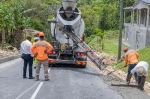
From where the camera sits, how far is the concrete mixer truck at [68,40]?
1794cm

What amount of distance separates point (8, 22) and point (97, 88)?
18533 millimetres

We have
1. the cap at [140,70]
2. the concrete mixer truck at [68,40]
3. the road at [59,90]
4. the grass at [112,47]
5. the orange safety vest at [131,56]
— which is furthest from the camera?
the grass at [112,47]

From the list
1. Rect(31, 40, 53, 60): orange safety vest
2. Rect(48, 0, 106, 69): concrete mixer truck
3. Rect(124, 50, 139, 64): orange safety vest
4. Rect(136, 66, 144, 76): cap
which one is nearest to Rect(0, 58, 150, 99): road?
Rect(136, 66, 144, 76): cap

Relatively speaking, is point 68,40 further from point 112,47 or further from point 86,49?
point 112,47

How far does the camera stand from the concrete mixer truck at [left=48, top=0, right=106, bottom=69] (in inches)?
706

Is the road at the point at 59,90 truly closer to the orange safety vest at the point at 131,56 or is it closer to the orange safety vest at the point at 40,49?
the orange safety vest at the point at 40,49

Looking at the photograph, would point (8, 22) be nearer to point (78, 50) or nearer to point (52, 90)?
point (78, 50)

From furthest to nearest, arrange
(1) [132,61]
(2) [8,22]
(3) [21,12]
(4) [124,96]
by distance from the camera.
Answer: (3) [21,12] < (2) [8,22] < (1) [132,61] < (4) [124,96]

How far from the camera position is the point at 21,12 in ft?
112

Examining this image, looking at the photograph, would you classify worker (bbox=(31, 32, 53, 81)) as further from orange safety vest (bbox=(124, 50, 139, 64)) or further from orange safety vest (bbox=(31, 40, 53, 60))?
orange safety vest (bbox=(124, 50, 139, 64))

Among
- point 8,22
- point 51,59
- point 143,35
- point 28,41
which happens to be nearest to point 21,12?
point 8,22

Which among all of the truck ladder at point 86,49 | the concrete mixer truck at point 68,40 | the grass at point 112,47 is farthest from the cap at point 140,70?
the concrete mixer truck at point 68,40

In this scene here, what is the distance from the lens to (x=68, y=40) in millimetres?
18609

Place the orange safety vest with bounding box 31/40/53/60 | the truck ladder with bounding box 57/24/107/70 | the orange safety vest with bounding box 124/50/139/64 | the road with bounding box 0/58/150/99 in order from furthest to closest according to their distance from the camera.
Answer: the truck ladder with bounding box 57/24/107/70 → the orange safety vest with bounding box 124/50/139/64 → the orange safety vest with bounding box 31/40/53/60 → the road with bounding box 0/58/150/99
